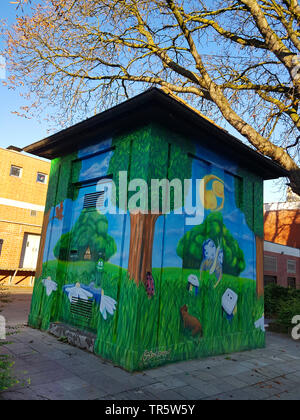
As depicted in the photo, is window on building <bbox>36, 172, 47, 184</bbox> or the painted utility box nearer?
the painted utility box

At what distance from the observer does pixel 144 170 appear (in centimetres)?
464

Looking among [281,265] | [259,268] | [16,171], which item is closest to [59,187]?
[259,268]

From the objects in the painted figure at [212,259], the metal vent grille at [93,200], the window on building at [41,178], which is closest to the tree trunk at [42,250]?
the metal vent grille at [93,200]

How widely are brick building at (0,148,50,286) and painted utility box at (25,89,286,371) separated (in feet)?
35.4

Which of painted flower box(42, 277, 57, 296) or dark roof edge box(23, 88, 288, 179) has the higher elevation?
dark roof edge box(23, 88, 288, 179)

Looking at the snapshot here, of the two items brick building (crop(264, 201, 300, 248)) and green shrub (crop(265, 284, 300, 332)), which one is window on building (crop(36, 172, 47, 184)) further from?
brick building (crop(264, 201, 300, 248))

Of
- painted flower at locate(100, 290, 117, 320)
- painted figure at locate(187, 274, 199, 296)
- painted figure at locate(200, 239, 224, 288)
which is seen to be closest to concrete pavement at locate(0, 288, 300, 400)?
painted flower at locate(100, 290, 117, 320)

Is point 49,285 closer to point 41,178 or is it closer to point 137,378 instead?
point 137,378

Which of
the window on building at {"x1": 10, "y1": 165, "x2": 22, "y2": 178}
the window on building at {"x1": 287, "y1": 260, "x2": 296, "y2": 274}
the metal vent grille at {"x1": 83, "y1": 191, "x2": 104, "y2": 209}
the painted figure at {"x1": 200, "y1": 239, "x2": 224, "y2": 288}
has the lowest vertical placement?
the painted figure at {"x1": 200, "y1": 239, "x2": 224, "y2": 288}

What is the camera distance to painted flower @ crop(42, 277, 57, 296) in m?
6.23

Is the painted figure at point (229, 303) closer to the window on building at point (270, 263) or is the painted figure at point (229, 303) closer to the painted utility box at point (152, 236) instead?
the painted utility box at point (152, 236)

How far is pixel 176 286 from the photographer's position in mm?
4887

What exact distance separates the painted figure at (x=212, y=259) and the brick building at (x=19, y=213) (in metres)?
13.6
